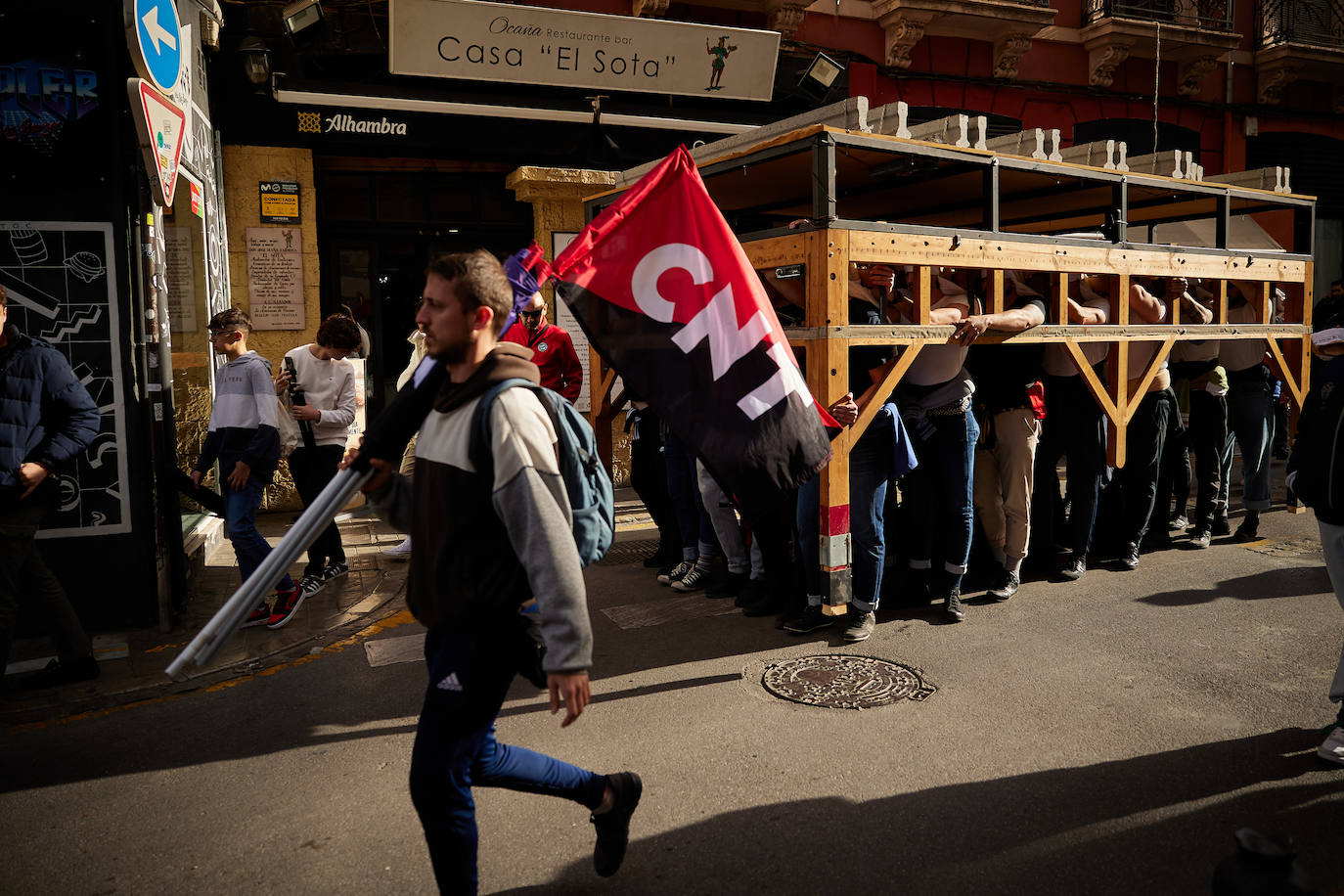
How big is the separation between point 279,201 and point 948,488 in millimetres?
7009

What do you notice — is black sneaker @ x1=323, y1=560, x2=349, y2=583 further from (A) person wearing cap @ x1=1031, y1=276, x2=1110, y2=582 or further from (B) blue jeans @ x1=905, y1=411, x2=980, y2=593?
(A) person wearing cap @ x1=1031, y1=276, x2=1110, y2=582

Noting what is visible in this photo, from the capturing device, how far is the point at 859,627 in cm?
556

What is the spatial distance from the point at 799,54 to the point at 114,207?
8.33 metres

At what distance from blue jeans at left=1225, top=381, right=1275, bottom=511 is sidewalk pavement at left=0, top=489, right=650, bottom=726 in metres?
6.68

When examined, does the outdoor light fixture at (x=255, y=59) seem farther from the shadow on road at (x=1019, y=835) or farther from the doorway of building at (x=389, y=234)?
the shadow on road at (x=1019, y=835)

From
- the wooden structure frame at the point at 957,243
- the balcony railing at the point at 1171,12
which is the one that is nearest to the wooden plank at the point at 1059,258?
the wooden structure frame at the point at 957,243

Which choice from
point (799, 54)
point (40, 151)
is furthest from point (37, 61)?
point (799, 54)

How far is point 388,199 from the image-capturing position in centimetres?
1031

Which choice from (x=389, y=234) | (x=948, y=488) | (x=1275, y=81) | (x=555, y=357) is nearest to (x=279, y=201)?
(x=389, y=234)

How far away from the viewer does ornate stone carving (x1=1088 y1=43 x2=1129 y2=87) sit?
13812 millimetres

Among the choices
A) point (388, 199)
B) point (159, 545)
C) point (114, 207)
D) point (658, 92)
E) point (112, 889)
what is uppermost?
point (658, 92)

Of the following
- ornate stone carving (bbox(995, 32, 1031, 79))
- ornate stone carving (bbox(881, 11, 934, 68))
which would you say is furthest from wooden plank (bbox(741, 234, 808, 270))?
ornate stone carving (bbox(995, 32, 1031, 79))

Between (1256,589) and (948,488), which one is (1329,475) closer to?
(948,488)

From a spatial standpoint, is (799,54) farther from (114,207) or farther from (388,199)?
(114,207)
